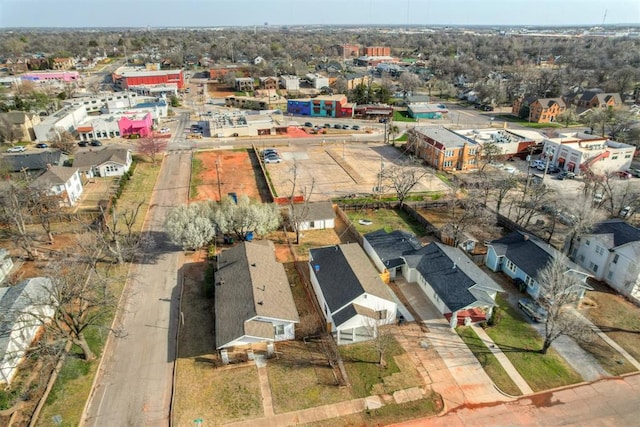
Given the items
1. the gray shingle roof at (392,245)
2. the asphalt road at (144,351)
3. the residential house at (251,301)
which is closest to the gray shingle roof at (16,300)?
the asphalt road at (144,351)

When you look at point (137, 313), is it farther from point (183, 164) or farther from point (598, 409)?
point (183, 164)

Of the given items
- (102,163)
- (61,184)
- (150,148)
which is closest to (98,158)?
(102,163)

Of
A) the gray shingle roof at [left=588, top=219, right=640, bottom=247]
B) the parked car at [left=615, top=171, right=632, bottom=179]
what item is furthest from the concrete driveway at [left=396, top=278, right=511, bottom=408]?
the parked car at [left=615, top=171, right=632, bottom=179]

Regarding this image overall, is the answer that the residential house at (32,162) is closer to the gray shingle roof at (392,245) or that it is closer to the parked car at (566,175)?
the gray shingle roof at (392,245)

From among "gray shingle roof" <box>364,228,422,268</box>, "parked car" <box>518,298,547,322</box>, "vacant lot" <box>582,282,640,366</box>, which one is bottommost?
"vacant lot" <box>582,282,640,366</box>

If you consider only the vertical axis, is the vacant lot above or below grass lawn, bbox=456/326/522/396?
below

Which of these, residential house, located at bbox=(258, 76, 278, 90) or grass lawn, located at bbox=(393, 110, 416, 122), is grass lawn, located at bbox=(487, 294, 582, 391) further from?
residential house, located at bbox=(258, 76, 278, 90)
